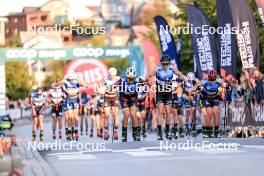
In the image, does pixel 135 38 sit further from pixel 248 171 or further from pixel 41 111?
pixel 248 171

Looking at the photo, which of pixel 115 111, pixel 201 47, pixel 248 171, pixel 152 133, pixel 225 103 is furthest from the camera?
pixel 152 133

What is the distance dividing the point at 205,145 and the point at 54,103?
33.7 feet

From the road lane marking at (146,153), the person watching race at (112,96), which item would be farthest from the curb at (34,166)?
the person watching race at (112,96)

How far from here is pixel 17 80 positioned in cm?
11831

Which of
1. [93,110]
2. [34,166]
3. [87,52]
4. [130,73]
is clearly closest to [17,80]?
[87,52]

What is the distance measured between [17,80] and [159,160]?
10292 centimetres

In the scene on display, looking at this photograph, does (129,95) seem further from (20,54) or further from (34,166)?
(20,54)

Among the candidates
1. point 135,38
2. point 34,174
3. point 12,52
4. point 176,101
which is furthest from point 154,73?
point 135,38

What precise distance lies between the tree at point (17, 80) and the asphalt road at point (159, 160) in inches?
3838

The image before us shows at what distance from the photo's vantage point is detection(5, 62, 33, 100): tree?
118 m

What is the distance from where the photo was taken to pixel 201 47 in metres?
31.5

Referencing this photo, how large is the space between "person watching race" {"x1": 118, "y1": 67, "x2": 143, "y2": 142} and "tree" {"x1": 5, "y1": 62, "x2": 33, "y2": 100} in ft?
310

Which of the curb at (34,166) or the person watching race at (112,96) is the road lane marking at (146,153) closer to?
the curb at (34,166)

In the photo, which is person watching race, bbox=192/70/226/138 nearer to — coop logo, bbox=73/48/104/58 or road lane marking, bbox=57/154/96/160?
road lane marking, bbox=57/154/96/160
